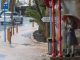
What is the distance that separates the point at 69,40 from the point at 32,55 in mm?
2966

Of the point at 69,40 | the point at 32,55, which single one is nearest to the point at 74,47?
the point at 69,40

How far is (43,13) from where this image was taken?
24594 mm

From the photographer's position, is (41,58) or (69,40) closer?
(69,40)

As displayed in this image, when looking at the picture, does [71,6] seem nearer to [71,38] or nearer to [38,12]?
[71,38]

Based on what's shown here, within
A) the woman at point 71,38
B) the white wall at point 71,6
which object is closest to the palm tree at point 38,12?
the white wall at point 71,6

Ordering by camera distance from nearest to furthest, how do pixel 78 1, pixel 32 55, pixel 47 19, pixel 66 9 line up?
1. pixel 78 1
2. pixel 66 9
3. pixel 32 55
4. pixel 47 19

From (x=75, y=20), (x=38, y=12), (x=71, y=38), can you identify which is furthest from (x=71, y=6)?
(x=38, y=12)

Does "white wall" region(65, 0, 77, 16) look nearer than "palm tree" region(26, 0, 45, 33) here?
Yes

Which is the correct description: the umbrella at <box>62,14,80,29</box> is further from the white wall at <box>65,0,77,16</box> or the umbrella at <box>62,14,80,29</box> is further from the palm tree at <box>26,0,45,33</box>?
the palm tree at <box>26,0,45,33</box>

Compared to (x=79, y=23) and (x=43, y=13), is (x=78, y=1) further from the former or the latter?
(x=43, y=13)

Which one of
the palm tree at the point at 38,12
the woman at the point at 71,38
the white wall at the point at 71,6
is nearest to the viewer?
the white wall at the point at 71,6

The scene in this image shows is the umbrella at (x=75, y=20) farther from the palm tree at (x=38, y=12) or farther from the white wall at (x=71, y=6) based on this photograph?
the palm tree at (x=38, y=12)

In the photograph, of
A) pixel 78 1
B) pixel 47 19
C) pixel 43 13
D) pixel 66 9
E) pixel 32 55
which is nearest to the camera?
pixel 78 1

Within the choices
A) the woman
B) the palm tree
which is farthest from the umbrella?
the palm tree
